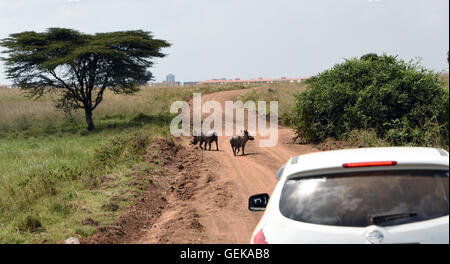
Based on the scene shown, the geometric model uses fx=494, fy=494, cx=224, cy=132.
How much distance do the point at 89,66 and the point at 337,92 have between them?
1901 cm

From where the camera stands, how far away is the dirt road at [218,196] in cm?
814

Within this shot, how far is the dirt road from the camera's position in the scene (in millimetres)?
8141

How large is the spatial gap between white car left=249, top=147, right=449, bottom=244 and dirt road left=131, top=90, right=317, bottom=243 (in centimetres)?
418

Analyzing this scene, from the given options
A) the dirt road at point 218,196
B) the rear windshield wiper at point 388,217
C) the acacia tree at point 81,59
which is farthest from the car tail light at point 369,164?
the acacia tree at point 81,59

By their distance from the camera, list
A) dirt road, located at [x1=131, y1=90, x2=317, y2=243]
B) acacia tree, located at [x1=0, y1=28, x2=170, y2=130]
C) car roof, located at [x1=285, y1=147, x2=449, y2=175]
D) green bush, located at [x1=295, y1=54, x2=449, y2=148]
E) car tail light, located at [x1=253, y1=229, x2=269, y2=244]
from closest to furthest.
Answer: car roof, located at [x1=285, y1=147, x2=449, y2=175], car tail light, located at [x1=253, y1=229, x2=269, y2=244], dirt road, located at [x1=131, y1=90, x2=317, y2=243], green bush, located at [x1=295, y1=54, x2=449, y2=148], acacia tree, located at [x1=0, y1=28, x2=170, y2=130]

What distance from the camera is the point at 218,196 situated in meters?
10.8

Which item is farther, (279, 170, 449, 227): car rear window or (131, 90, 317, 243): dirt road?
(131, 90, 317, 243): dirt road

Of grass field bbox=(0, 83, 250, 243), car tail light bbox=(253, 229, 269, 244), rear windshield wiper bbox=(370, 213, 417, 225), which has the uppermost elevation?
rear windshield wiper bbox=(370, 213, 417, 225)

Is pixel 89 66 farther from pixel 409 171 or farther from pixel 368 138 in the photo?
pixel 409 171

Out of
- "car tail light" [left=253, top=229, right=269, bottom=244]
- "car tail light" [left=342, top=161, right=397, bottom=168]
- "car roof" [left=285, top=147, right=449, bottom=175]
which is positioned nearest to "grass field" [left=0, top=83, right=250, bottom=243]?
"car tail light" [left=253, top=229, right=269, bottom=244]

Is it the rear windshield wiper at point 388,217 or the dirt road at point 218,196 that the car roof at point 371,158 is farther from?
the dirt road at point 218,196

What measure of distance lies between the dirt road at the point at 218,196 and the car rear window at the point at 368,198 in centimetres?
424

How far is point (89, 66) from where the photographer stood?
31922 millimetres

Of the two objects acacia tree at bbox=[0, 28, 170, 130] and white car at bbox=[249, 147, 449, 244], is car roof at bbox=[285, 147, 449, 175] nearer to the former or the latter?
white car at bbox=[249, 147, 449, 244]
